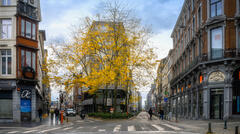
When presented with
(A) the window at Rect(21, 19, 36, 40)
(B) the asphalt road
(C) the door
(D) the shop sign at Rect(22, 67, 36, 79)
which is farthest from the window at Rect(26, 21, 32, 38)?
(C) the door

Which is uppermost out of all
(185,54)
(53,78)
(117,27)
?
(117,27)

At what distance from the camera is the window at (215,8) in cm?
3034

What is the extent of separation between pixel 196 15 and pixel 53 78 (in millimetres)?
20617

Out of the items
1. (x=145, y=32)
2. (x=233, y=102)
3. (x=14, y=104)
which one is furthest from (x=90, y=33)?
(x=233, y=102)

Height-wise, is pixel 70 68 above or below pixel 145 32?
below

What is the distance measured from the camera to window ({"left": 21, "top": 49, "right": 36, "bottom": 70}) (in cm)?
3195

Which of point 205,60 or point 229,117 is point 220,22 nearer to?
point 205,60

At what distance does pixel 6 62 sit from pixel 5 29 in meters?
3.76

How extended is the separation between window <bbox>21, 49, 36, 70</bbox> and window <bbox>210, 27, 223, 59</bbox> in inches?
819

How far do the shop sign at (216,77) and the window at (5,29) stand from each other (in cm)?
2305

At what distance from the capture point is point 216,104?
30797 millimetres

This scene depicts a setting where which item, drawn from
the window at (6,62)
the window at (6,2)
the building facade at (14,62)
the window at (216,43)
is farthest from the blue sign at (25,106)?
the window at (216,43)

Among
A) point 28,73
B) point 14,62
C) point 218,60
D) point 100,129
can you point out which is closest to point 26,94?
point 28,73

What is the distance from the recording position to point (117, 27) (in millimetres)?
37031
